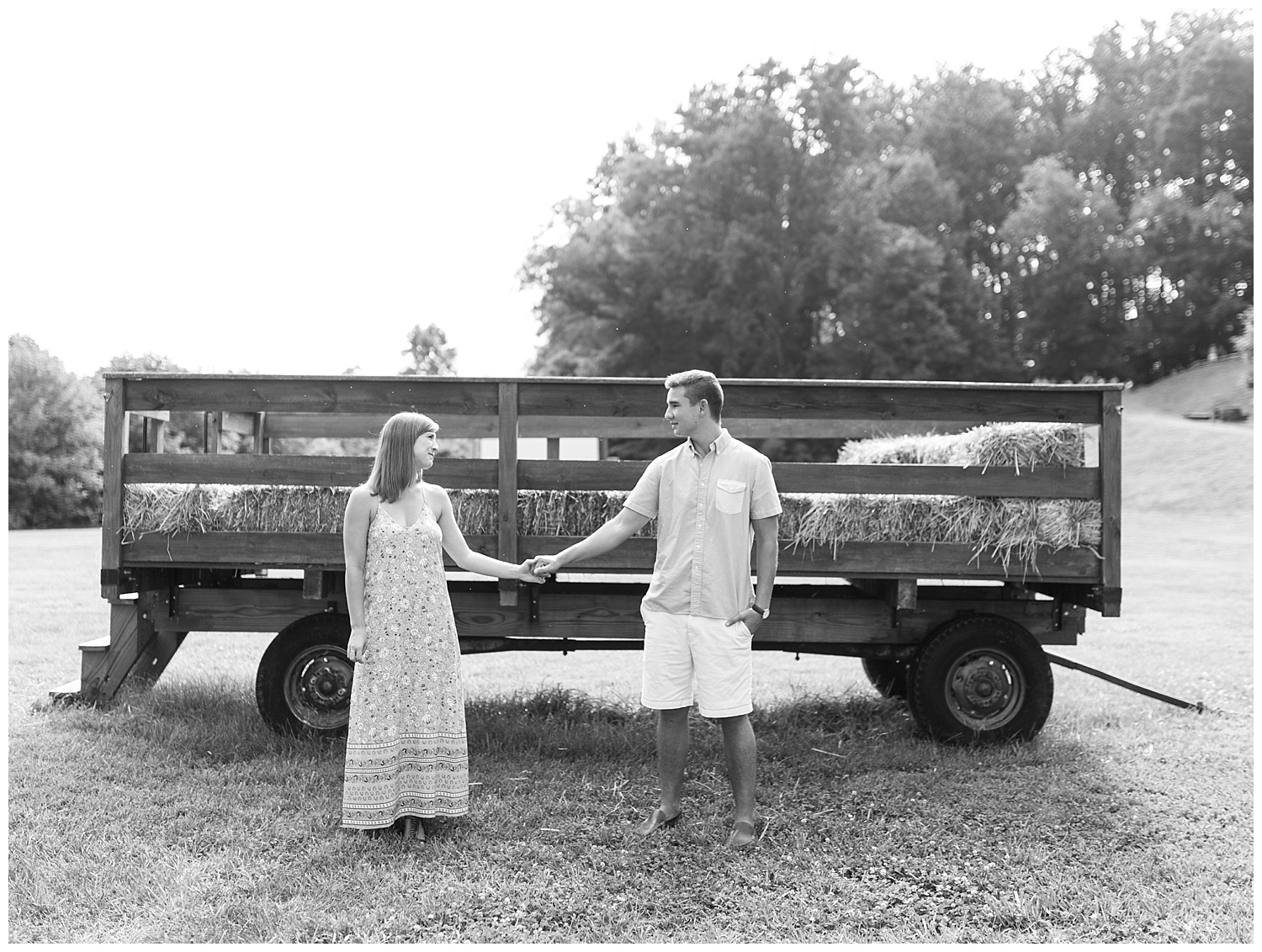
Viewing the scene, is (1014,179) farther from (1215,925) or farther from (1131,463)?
(1215,925)

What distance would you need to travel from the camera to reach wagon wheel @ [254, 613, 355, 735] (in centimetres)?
589

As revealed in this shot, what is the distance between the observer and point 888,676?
7.45 meters

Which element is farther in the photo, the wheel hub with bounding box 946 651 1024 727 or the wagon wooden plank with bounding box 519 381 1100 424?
the wheel hub with bounding box 946 651 1024 727

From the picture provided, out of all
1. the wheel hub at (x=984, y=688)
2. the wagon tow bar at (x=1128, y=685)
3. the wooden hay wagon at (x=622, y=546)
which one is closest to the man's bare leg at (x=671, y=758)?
the wooden hay wagon at (x=622, y=546)

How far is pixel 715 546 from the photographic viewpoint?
4574mm

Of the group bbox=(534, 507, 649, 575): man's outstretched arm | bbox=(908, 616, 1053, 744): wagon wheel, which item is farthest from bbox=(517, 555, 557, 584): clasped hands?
bbox=(908, 616, 1053, 744): wagon wheel

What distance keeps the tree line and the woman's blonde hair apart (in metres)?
35.9

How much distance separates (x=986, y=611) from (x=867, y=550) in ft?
3.19

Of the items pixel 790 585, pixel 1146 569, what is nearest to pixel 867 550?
pixel 790 585

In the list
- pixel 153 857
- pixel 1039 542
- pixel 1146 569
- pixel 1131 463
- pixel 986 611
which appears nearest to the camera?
pixel 153 857

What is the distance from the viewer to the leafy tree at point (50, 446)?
33.3m

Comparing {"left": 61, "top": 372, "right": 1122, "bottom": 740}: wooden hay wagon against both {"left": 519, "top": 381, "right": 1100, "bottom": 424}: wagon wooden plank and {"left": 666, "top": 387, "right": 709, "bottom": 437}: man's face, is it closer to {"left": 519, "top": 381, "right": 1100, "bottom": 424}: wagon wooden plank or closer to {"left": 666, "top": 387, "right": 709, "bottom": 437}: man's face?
{"left": 519, "top": 381, "right": 1100, "bottom": 424}: wagon wooden plank

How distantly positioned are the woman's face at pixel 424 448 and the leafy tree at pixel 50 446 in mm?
32916

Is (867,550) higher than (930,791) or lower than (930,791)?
higher
